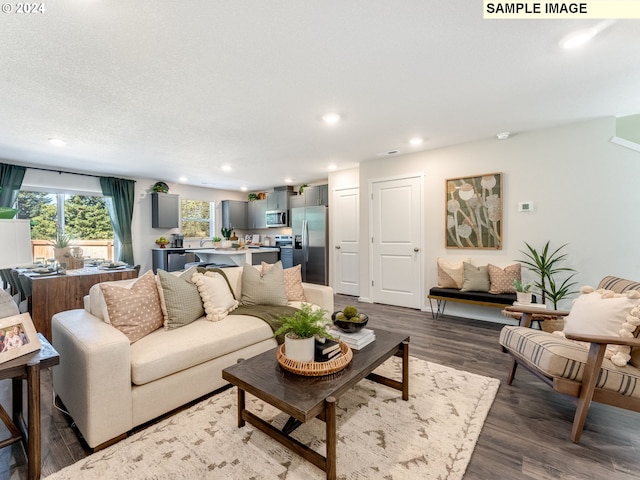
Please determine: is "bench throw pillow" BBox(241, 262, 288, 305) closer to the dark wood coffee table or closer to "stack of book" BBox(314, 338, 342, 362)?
the dark wood coffee table

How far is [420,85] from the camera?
7.82ft

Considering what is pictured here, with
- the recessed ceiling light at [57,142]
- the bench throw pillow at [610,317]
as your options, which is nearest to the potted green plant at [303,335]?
the bench throw pillow at [610,317]

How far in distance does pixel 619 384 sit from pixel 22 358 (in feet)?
9.90

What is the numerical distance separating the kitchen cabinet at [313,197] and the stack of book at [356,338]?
14.0 ft

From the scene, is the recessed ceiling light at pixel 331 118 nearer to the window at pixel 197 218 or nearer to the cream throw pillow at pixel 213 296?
the cream throw pillow at pixel 213 296

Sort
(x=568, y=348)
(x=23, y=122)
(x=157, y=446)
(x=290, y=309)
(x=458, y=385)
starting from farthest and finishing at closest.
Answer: (x=23, y=122) < (x=290, y=309) < (x=458, y=385) < (x=568, y=348) < (x=157, y=446)

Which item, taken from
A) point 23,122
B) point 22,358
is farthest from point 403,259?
point 23,122

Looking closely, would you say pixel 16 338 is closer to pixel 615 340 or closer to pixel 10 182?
pixel 615 340

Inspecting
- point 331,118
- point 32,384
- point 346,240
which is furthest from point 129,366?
point 346,240

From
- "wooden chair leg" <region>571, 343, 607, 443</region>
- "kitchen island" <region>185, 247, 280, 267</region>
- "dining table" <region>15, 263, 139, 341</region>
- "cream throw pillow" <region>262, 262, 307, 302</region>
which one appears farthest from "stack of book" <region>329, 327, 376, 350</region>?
"kitchen island" <region>185, 247, 280, 267</region>

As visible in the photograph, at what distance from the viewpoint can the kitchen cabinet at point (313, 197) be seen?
6070 millimetres

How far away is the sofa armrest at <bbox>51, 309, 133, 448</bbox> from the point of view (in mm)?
1521

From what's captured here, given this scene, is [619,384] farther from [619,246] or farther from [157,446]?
[157,446]

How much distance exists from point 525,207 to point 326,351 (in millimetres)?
3393
